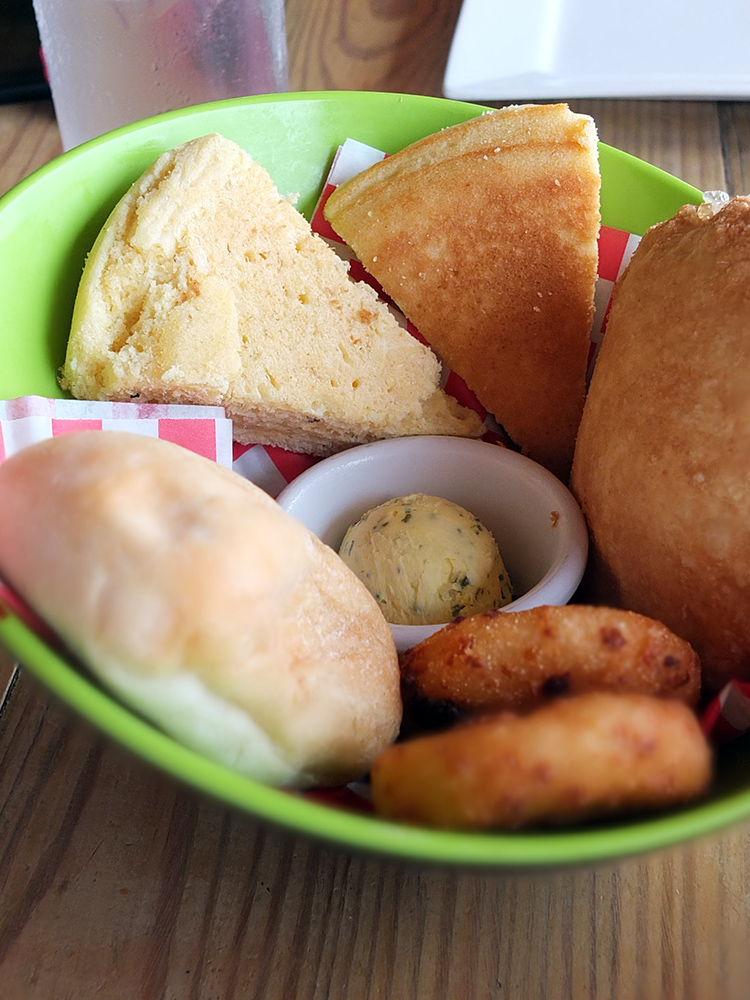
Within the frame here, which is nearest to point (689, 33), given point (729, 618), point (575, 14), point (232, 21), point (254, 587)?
point (575, 14)

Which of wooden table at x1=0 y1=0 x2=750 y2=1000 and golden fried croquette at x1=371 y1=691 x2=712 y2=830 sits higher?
golden fried croquette at x1=371 y1=691 x2=712 y2=830

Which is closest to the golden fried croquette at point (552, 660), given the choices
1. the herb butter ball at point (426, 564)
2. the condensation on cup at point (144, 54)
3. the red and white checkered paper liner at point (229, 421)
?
the red and white checkered paper liner at point (229, 421)

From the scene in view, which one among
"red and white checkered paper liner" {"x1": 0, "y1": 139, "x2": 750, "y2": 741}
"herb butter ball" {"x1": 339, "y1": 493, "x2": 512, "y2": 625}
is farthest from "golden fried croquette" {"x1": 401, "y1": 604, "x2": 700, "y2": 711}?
"herb butter ball" {"x1": 339, "y1": 493, "x2": 512, "y2": 625}

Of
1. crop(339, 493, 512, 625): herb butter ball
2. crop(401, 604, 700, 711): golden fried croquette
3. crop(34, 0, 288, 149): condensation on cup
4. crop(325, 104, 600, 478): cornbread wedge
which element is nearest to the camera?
crop(401, 604, 700, 711): golden fried croquette

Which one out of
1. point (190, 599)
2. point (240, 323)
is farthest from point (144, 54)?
point (190, 599)

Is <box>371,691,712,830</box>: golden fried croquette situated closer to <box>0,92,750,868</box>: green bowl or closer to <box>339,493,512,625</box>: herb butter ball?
<box>0,92,750,868</box>: green bowl

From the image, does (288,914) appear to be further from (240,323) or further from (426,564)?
(240,323)

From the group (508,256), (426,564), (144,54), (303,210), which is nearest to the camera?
(426,564)
